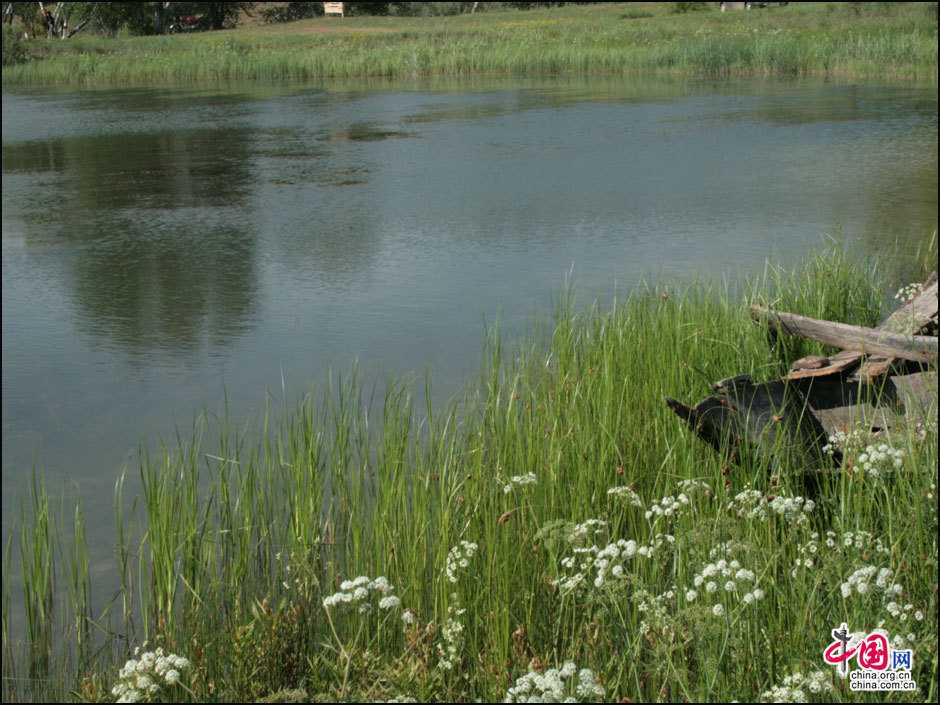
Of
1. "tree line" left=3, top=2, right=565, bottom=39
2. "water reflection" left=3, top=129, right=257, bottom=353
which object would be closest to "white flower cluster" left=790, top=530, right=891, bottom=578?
"water reflection" left=3, top=129, right=257, bottom=353

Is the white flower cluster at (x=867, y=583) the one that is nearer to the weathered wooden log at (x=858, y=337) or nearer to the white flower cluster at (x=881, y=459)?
the white flower cluster at (x=881, y=459)

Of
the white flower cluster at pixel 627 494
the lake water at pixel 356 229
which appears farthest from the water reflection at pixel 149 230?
the white flower cluster at pixel 627 494

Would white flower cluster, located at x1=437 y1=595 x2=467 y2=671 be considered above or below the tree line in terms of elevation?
below

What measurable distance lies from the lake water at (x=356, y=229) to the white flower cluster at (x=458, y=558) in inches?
44.2

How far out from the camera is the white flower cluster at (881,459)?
7.64 ft

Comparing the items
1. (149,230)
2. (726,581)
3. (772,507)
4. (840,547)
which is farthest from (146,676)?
(149,230)

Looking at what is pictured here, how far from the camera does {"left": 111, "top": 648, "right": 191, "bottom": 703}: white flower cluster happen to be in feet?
6.58

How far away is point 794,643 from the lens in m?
2.17

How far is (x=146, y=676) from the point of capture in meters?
2.03

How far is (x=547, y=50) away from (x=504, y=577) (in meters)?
19.5

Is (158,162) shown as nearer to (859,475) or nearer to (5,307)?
(5,307)

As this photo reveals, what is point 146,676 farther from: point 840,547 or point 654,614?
point 840,547

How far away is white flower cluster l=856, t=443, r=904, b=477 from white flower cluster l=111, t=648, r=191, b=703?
1.29 m

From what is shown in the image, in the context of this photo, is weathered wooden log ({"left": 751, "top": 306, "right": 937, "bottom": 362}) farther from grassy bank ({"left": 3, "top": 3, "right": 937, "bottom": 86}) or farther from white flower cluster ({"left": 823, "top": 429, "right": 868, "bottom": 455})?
grassy bank ({"left": 3, "top": 3, "right": 937, "bottom": 86})
